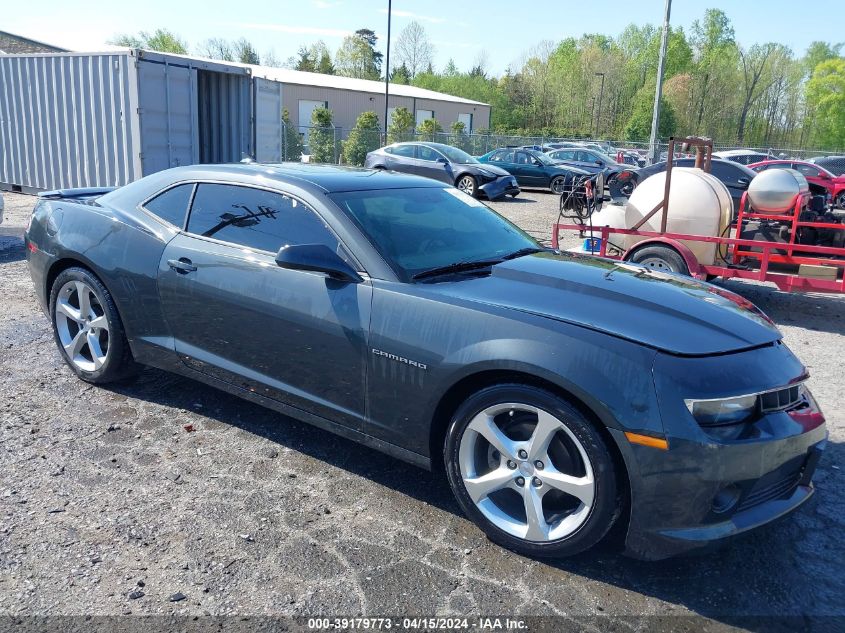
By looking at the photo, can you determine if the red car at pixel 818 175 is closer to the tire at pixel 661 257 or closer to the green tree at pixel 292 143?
the tire at pixel 661 257

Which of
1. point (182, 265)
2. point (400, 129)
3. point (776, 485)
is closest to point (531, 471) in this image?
point (776, 485)

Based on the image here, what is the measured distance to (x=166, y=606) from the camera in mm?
2609

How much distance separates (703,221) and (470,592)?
6.31 m

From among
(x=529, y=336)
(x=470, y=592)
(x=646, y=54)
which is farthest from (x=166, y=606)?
(x=646, y=54)

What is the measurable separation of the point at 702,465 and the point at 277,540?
1.79 meters

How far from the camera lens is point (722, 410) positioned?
2619 millimetres

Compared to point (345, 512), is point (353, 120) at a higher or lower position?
higher

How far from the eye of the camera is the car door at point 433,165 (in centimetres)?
1941

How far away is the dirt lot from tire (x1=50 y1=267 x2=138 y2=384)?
25 centimetres

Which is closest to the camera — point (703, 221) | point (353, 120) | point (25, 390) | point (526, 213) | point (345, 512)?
point (345, 512)

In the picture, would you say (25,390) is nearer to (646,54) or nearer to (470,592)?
(470,592)

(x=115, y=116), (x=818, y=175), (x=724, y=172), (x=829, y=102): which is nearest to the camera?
(x=115, y=116)

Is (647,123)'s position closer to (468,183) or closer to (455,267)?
(468,183)

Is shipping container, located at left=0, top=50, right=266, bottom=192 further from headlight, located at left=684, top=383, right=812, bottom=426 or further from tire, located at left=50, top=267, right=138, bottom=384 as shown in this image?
headlight, located at left=684, top=383, right=812, bottom=426
